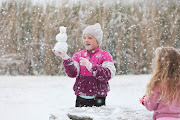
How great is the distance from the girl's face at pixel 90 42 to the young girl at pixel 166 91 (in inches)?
36.1

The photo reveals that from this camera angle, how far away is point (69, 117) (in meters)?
2.25

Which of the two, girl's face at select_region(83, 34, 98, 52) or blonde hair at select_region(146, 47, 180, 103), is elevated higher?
girl's face at select_region(83, 34, 98, 52)

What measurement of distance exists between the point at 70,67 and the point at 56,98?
3.17m

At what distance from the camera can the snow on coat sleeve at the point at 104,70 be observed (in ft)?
8.57

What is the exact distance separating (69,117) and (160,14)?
6189 mm

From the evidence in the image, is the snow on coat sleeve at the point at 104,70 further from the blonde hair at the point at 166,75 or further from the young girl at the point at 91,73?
the blonde hair at the point at 166,75

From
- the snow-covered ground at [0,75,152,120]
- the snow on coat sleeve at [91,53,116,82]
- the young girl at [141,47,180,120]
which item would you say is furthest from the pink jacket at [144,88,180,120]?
the snow on coat sleeve at [91,53,116,82]

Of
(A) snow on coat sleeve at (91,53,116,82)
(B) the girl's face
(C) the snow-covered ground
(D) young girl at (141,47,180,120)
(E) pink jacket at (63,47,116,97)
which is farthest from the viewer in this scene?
(B) the girl's face

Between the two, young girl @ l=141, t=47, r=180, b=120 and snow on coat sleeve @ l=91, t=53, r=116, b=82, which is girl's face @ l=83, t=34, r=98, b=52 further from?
young girl @ l=141, t=47, r=180, b=120

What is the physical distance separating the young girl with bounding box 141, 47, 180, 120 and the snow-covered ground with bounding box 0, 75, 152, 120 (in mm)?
195

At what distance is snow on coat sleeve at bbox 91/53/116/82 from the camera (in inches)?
103


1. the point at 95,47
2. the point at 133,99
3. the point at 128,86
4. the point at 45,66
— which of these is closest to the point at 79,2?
the point at 45,66

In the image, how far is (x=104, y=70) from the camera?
266cm

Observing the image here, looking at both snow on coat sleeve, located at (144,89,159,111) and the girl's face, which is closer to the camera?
snow on coat sleeve, located at (144,89,159,111)
